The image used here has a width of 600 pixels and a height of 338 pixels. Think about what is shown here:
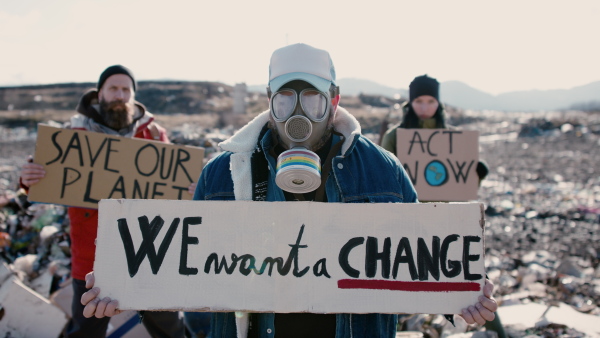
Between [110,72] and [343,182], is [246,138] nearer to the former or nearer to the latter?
[343,182]

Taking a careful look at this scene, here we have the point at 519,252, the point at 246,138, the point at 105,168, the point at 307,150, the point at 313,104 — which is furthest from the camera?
the point at 519,252

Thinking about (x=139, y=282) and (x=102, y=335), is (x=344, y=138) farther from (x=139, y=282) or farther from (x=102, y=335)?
(x=102, y=335)

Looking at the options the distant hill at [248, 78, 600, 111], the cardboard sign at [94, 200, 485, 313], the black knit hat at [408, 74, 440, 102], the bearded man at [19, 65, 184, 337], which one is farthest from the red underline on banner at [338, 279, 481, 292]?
the distant hill at [248, 78, 600, 111]

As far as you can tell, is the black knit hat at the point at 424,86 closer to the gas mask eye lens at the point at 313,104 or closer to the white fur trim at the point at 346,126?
the white fur trim at the point at 346,126

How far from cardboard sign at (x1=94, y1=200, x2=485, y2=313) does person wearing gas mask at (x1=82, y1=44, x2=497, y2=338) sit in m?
0.13

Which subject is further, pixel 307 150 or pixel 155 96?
pixel 155 96

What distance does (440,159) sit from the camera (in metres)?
3.52

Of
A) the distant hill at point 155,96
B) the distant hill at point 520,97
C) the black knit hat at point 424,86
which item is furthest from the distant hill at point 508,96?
the black knit hat at point 424,86

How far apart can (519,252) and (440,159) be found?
318cm

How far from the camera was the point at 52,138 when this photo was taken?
302cm

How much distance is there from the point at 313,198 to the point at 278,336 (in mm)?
588

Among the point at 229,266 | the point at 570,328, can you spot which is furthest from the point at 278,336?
the point at 570,328

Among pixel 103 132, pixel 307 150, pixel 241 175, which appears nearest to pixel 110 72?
pixel 103 132

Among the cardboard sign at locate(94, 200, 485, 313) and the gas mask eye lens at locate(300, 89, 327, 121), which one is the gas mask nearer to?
the gas mask eye lens at locate(300, 89, 327, 121)
